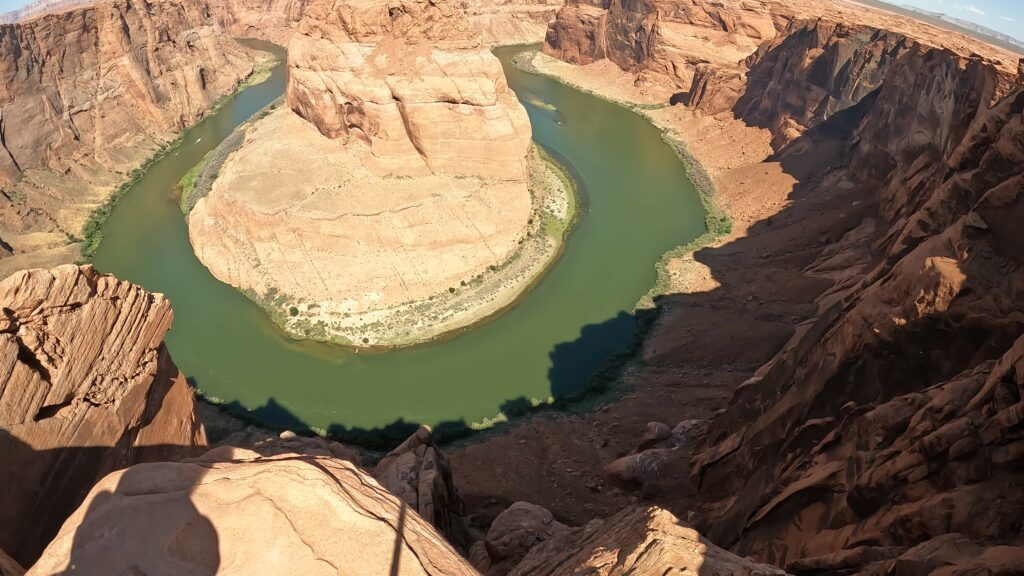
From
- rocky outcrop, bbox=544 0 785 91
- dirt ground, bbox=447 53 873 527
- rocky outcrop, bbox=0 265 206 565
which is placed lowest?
dirt ground, bbox=447 53 873 527

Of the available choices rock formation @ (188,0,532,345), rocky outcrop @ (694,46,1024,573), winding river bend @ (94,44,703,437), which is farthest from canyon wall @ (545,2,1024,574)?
rock formation @ (188,0,532,345)

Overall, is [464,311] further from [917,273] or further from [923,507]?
[923,507]

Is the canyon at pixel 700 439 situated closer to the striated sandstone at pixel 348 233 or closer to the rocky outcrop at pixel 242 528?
the rocky outcrop at pixel 242 528

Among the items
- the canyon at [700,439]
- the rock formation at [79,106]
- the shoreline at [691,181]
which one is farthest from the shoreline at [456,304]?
the rock formation at [79,106]

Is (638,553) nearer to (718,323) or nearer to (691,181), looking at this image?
(718,323)

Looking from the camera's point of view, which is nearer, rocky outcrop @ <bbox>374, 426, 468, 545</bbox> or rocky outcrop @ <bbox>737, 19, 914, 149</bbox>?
rocky outcrop @ <bbox>374, 426, 468, 545</bbox>

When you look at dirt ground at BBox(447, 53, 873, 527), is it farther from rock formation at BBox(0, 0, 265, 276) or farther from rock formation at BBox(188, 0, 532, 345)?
rock formation at BBox(0, 0, 265, 276)
